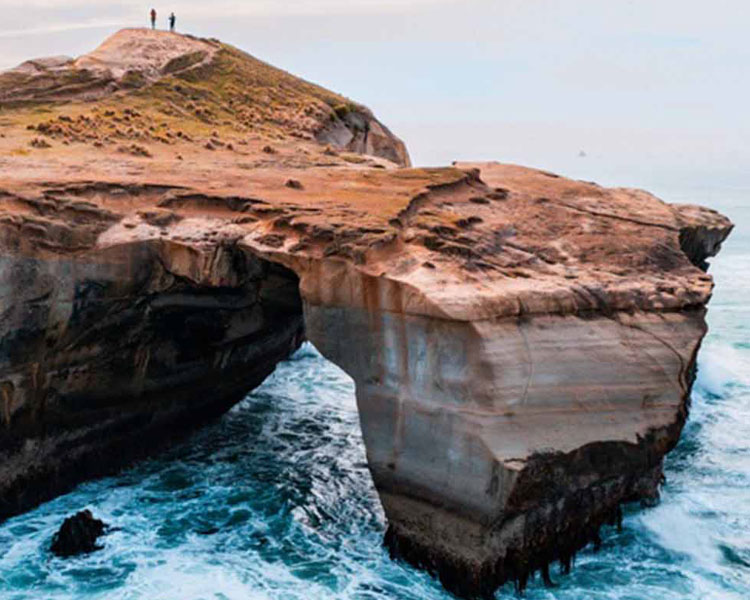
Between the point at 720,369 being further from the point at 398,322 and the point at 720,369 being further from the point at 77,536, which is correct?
the point at 77,536

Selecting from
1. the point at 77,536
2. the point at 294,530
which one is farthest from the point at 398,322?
the point at 77,536

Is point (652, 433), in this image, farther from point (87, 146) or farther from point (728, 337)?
point (728, 337)

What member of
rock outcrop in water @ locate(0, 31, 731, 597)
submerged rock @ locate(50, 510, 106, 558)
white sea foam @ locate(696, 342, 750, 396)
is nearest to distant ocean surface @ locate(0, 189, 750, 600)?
submerged rock @ locate(50, 510, 106, 558)

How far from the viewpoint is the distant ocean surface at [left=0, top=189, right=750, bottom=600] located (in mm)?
12883

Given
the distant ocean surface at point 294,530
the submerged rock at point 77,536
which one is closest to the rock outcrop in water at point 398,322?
the distant ocean surface at point 294,530

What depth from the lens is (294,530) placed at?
47.8 feet

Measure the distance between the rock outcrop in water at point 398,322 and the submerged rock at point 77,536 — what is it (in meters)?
1.36

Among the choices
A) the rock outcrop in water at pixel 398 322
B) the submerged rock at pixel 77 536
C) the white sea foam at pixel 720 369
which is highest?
the rock outcrop in water at pixel 398 322

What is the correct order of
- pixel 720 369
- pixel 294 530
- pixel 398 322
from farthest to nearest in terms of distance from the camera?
pixel 720 369 → pixel 294 530 → pixel 398 322

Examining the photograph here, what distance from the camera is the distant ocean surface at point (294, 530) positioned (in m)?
12.9

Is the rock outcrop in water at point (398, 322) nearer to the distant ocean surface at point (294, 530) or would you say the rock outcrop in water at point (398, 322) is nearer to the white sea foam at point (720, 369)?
the distant ocean surface at point (294, 530)

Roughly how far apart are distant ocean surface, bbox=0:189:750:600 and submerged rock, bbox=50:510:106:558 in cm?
16

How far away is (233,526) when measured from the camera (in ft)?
48.2

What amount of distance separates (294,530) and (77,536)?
290 centimetres
